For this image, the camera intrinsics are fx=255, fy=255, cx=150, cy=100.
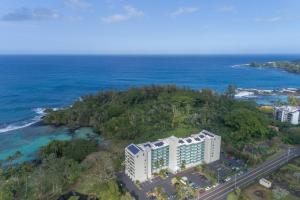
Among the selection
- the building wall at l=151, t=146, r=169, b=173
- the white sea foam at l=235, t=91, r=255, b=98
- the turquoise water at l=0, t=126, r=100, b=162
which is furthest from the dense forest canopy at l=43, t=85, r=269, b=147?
the white sea foam at l=235, t=91, r=255, b=98

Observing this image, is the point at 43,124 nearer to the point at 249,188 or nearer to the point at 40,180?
the point at 40,180

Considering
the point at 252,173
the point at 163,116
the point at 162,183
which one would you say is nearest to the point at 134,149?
the point at 162,183

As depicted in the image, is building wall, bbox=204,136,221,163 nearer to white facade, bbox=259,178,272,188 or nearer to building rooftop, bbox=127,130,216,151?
building rooftop, bbox=127,130,216,151

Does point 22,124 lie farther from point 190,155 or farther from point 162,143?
point 190,155

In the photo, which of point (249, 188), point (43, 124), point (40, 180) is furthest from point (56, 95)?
point (249, 188)

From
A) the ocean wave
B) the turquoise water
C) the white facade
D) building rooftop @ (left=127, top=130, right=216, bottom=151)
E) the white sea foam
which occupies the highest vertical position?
building rooftop @ (left=127, top=130, right=216, bottom=151)

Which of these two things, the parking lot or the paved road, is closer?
the paved road
